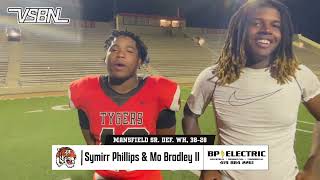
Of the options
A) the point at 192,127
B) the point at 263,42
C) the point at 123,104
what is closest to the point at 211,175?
the point at 192,127

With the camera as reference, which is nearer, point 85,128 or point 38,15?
point 85,128

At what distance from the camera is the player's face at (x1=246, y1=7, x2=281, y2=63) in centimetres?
149

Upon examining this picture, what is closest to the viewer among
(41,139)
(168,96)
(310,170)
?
(310,170)

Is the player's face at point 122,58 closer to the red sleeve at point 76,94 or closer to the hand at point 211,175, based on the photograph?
the red sleeve at point 76,94

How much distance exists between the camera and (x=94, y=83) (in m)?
1.74

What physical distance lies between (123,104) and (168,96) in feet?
0.78

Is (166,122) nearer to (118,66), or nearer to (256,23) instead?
(118,66)

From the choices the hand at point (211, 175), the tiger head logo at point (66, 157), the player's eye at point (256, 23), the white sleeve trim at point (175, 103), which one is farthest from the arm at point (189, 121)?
the tiger head logo at point (66, 157)

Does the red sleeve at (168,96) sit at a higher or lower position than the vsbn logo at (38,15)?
lower

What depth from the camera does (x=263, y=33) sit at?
4.89 ft

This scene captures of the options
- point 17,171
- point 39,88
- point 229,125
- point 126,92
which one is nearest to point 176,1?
point 126,92

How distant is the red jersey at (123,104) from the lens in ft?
5.62

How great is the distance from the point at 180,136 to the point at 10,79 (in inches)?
139

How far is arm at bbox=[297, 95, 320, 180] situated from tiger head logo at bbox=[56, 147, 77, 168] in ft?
3.82
